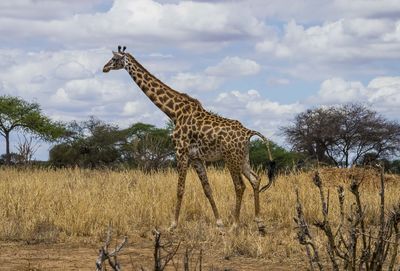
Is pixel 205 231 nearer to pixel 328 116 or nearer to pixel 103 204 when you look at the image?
pixel 103 204

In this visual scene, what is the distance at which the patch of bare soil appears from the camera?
7.24 meters

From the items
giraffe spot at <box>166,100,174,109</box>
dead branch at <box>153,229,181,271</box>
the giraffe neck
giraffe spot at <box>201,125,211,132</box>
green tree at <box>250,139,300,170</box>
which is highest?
green tree at <box>250,139,300,170</box>

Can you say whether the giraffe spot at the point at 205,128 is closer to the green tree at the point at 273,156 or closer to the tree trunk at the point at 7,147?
the green tree at the point at 273,156

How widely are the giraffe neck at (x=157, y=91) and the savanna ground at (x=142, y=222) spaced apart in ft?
4.47

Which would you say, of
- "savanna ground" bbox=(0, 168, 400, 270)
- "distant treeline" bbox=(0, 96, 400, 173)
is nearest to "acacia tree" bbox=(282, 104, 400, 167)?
"distant treeline" bbox=(0, 96, 400, 173)

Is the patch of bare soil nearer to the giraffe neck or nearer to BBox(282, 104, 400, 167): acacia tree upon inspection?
the giraffe neck

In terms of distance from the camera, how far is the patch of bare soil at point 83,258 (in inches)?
285

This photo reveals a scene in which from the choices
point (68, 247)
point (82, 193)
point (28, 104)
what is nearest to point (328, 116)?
point (28, 104)

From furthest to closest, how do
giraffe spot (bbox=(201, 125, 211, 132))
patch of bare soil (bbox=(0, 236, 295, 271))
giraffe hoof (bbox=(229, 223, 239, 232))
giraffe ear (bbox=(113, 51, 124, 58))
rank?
giraffe ear (bbox=(113, 51, 124, 58)) < giraffe spot (bbox=(201, 125, 211, 132)) < giraffe hoof (bbox=(229, 223, 239, 232)) < patch of bare soil (bbox=(0, 236, 295, 271))

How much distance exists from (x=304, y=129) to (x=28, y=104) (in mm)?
14020

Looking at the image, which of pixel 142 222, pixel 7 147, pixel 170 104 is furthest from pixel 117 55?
pixel 7 147

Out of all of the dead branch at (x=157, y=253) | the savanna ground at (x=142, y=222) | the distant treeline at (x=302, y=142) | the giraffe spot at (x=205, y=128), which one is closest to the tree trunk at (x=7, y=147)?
the distant treeline at (x=302, y=142)

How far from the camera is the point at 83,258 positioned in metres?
7.80

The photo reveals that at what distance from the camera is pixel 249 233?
363 inches
